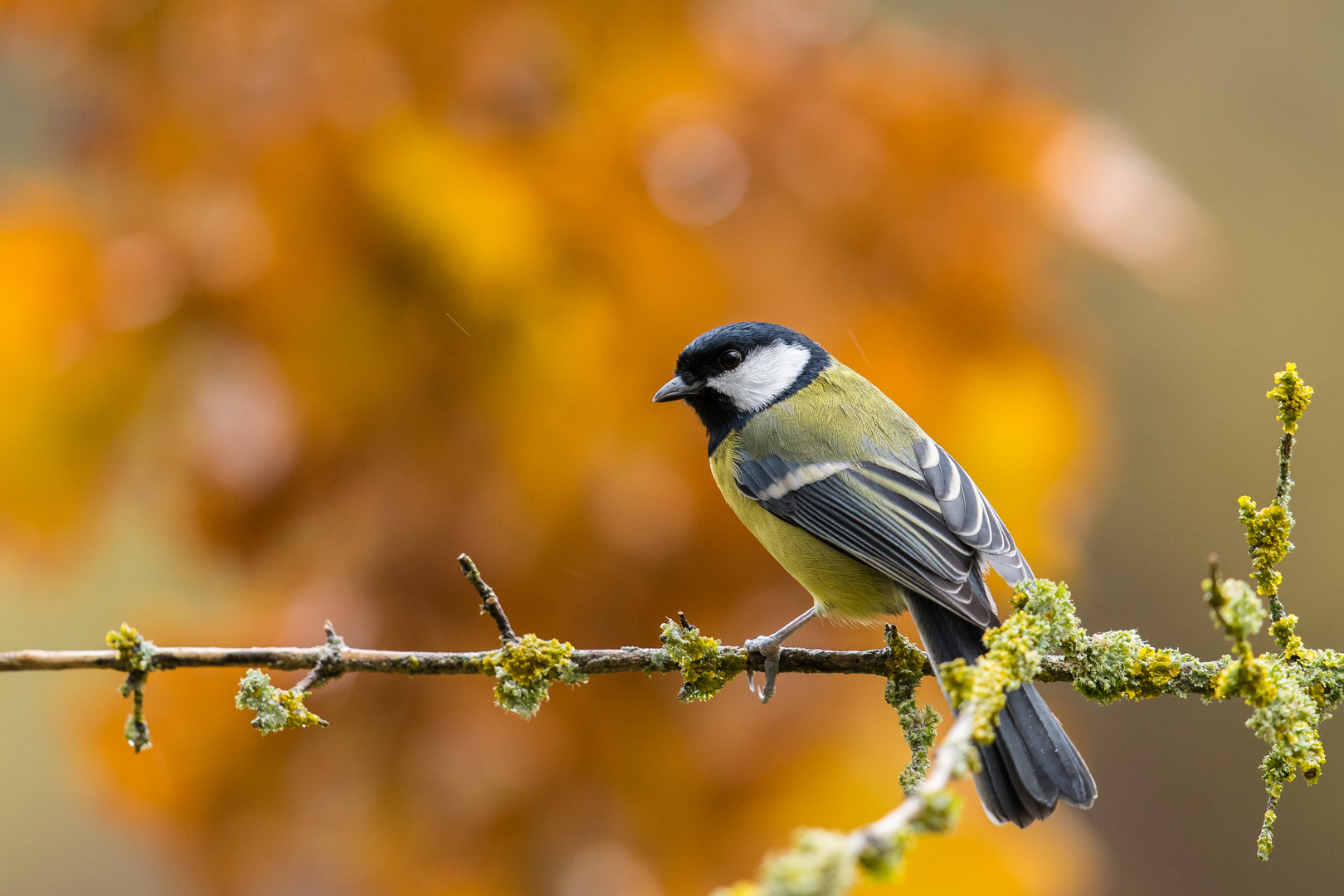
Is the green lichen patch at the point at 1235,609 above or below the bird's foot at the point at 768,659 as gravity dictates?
below

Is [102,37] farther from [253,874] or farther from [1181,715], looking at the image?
[1181,715]

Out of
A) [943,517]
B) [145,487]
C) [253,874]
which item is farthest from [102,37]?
[943,517]

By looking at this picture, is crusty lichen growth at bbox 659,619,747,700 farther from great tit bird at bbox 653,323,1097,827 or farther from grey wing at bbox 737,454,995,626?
grey wing at bbox 737,454,995,626

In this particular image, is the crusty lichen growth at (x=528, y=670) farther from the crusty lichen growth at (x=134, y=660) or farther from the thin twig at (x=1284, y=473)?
the thin twig at (x=1284, y=473)

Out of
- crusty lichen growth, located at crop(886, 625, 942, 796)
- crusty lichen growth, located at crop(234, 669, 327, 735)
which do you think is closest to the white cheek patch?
crusty lichen growth, located at crop(886, 625, 942, 796)

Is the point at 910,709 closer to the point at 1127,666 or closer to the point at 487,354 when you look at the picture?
the point at 1127,666

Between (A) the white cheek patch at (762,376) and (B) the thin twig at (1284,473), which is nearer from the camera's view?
(B) the thin twig at (1284,473)

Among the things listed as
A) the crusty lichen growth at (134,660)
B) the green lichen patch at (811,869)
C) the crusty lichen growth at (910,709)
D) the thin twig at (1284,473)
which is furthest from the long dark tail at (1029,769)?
the crusty lichen growth at (134,660)

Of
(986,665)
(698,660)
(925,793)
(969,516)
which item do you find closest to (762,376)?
(969,516)

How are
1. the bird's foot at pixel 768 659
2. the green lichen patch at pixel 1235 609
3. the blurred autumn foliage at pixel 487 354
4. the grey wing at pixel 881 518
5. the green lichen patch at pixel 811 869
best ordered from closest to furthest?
the green lichen patch at pixel 811 869 → the green lichen patch at pixel 1235 609 → the bird's foot at pixel 768 659 → the grey wing at pixel 881 518 → the blurred autumn foliage at pixel 487 354

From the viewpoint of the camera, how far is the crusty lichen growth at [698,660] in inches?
52.7

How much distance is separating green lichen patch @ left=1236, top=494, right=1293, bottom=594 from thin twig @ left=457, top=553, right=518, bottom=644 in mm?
776

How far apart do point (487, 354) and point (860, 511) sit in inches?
27.5

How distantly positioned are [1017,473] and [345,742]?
134 centimetres
